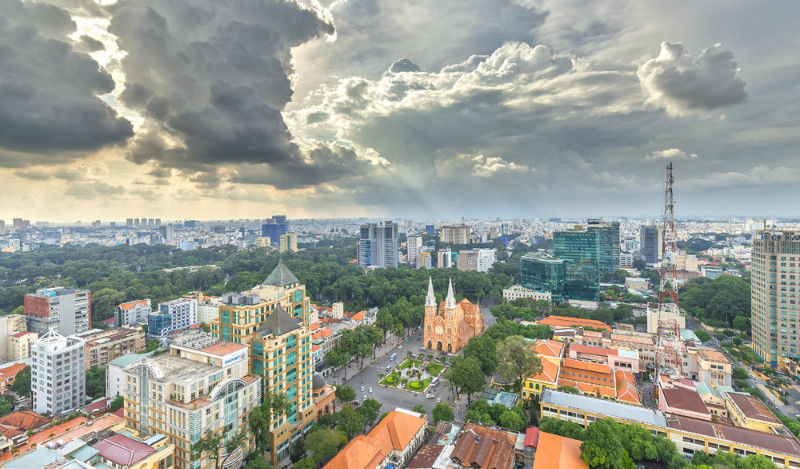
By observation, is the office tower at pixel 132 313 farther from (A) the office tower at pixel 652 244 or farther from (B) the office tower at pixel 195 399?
(A) the office tower at pixel 652 244

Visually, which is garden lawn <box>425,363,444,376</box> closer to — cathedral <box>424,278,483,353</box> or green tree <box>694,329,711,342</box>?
cathedral <box>424,278,483,353</box>

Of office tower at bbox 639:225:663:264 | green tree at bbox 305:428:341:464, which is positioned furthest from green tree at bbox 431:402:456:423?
office tower at bbox 639:225:663:264

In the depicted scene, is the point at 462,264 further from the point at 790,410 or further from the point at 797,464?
the point at 797,464

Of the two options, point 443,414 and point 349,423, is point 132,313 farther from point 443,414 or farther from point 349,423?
point 443,414

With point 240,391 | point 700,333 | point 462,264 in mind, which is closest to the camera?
point 240,391

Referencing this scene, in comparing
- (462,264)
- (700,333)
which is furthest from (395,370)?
(462,264)

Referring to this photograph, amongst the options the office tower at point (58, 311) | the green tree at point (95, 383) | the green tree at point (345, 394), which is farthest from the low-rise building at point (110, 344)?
the green tree at point (345, 394)
